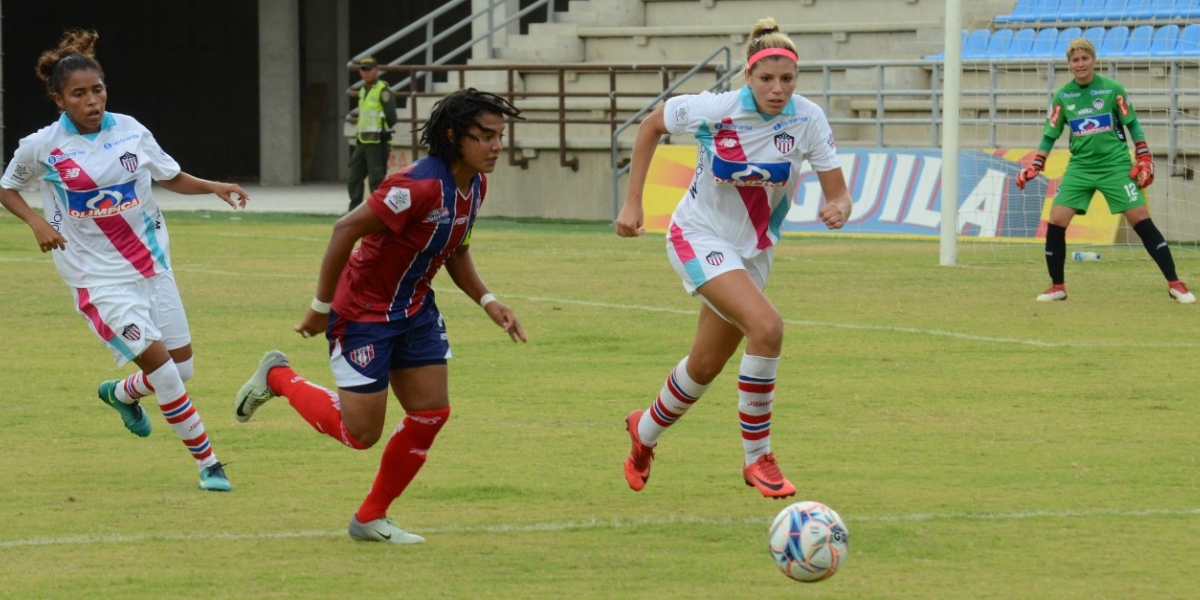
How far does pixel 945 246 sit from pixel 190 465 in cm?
1092

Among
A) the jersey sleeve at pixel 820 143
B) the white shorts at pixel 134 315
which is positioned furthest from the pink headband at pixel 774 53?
the white shorts at pixel 134 315

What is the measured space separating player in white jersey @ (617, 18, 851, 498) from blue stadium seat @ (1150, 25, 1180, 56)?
15.3 metres

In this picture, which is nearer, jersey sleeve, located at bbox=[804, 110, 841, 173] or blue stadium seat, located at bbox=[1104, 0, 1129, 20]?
jersey sleeve, located at bbox=[804, 110, 841, 173]

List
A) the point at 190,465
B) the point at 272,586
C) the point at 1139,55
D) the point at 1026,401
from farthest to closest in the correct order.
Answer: the point at 1139,55, the point at 1026,401, the point at 190,465, the point at 272,586

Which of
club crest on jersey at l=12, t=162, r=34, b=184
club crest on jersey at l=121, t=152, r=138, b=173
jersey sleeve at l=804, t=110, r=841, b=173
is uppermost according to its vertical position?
jersey sleeve at l=804, t=110, r=841, b=173

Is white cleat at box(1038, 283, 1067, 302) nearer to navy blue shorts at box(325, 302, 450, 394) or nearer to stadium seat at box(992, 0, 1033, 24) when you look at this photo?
navy blue shorts at box(325, 302, 450, 394)

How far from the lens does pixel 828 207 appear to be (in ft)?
22.8

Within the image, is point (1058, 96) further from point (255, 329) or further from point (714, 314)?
point (714, 314)

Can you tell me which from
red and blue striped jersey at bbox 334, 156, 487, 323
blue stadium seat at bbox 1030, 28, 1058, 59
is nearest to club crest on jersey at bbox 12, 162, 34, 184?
red and blue striped jersey at bbox 334, 156, 487, 323

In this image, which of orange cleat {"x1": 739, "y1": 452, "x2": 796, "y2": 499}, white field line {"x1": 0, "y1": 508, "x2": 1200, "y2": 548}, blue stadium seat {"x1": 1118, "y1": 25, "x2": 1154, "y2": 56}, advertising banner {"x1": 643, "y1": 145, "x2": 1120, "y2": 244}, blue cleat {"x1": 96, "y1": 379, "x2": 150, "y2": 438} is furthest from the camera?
blue stadium seat {"x1": 1118, "y1": 25, "x2": 1154, "y2": 56}

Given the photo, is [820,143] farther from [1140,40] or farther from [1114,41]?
[1114,41]

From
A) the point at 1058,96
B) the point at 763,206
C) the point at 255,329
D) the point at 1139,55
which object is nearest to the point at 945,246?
the point at 1058,96

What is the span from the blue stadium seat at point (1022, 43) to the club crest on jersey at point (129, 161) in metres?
17.5

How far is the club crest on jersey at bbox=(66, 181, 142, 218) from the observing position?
723 centimetres
